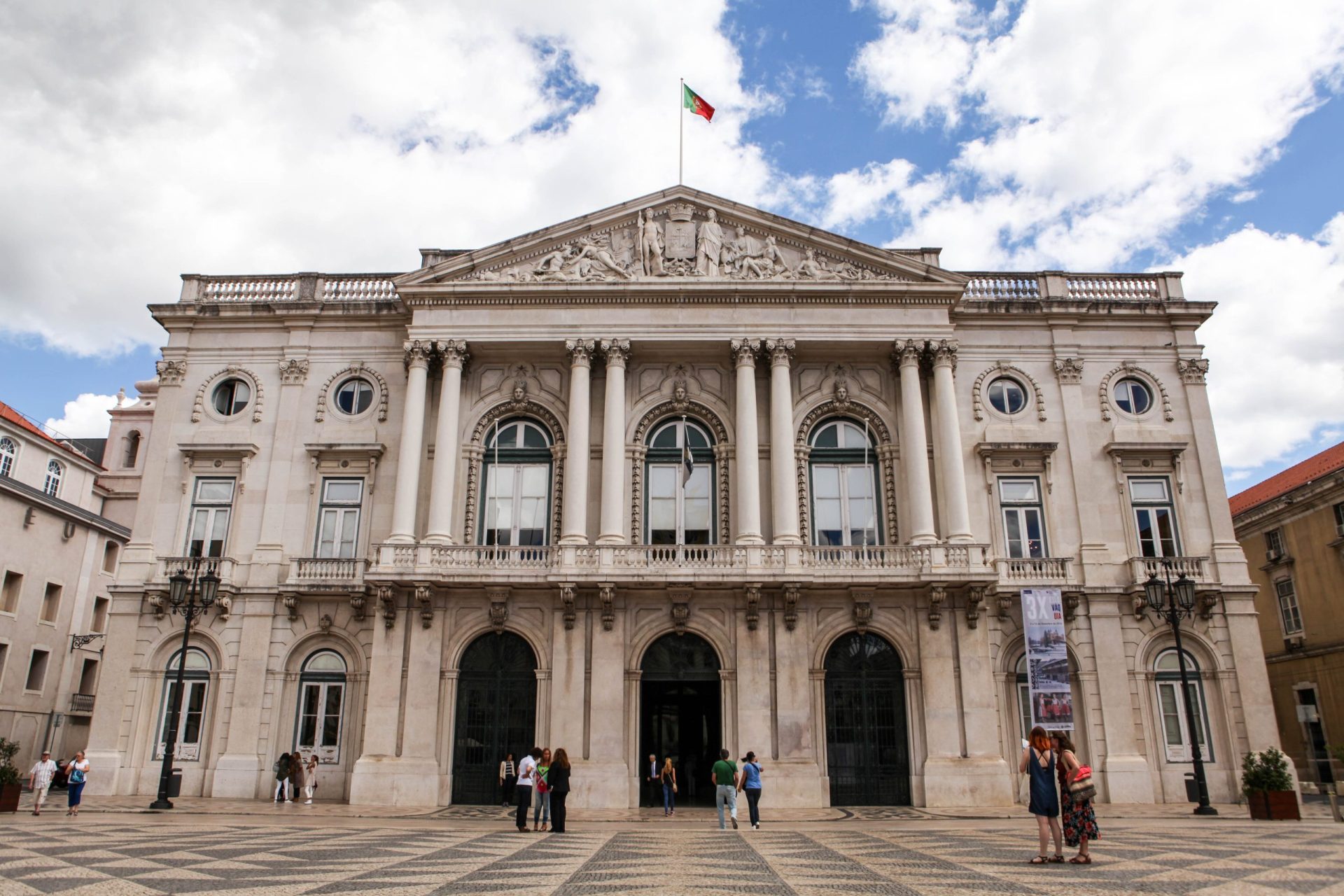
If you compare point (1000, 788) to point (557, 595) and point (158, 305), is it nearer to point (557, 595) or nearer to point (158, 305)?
point (557, 595)

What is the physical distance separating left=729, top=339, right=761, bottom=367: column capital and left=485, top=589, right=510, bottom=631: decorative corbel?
963 cm

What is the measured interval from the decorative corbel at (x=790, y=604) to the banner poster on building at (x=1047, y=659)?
6.09 meters

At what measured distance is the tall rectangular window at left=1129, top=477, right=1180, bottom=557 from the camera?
2891 cm

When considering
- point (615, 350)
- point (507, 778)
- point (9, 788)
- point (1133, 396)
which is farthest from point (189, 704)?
point (1133, 396)

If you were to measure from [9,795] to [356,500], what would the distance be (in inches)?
448

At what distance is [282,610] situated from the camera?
1114 inches

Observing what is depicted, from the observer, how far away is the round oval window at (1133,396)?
3044cm

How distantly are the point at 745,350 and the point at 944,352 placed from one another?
6014 millimetres

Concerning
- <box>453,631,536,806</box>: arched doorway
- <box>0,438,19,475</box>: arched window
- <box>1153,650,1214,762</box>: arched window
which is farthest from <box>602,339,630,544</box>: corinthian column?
<box>0,438,19,475</box>: arched window

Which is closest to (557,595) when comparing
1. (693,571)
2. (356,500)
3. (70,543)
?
(693,571)

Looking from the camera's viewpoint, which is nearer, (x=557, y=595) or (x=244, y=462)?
(x=557, y=595)

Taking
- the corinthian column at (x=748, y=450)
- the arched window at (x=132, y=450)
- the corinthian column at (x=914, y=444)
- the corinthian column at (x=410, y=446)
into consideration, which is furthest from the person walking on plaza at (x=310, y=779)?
the arched window at (x=132, y=450)

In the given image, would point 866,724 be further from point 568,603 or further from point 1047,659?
point 568,603

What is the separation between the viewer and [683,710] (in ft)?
90.8
